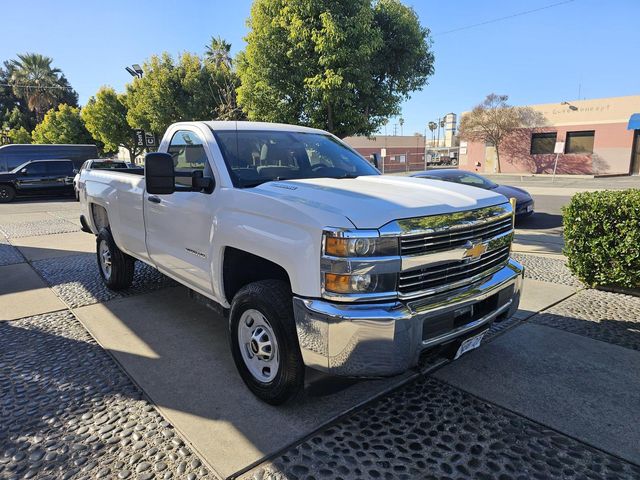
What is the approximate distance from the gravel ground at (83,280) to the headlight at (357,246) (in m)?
3.98

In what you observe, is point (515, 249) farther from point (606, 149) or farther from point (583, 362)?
point (606, 149)

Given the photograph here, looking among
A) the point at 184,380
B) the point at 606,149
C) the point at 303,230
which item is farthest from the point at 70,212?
the point at 606,149

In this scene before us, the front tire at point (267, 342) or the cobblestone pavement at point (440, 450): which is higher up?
the front tire at point (267, 342)

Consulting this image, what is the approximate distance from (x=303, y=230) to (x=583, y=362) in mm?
2774

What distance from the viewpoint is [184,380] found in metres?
3.43

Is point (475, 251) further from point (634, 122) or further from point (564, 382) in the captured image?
point (634, 122)

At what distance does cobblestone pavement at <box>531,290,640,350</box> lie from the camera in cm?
423

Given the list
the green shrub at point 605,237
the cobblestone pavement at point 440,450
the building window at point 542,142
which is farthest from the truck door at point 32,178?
the building window at point 542,142

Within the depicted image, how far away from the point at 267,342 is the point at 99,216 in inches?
162

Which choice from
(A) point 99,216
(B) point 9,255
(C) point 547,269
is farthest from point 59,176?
(C) point 547,269

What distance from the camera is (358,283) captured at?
8.13 feet

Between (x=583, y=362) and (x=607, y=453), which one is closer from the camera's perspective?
(x=607, y=453)

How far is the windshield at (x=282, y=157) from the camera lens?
3.50 meters

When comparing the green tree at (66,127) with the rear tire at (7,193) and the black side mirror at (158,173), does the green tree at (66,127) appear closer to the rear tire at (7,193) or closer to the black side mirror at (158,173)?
the rear tire at (7,193)
